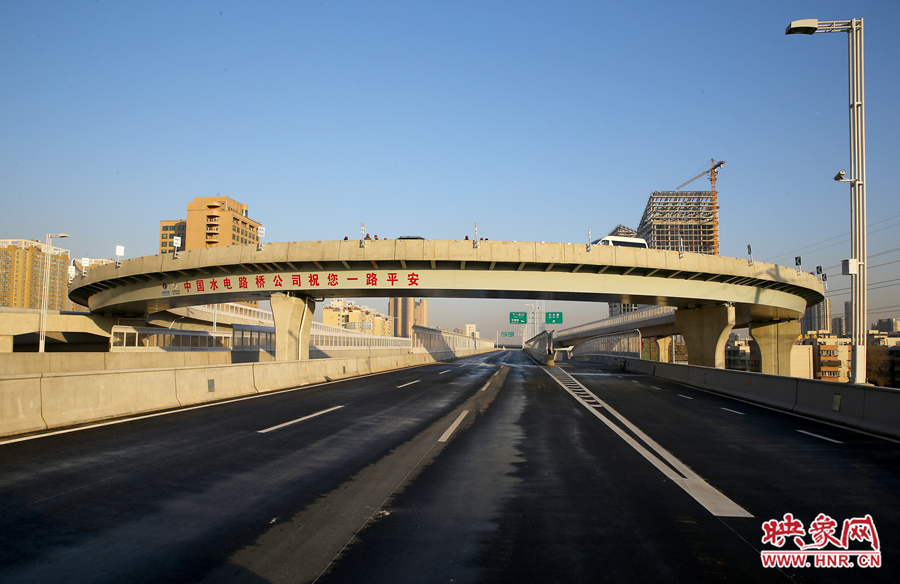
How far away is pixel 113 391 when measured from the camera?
10.7 m

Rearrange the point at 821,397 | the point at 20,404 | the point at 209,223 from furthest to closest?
the point at 209,223, the point at 821,397, the point at 20,404

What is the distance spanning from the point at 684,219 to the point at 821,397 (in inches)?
6332

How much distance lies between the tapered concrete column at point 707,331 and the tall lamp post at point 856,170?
15.2 m

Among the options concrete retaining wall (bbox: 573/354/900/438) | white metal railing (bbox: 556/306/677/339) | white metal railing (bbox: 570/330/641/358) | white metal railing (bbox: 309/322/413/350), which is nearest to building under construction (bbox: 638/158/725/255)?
white metal railing (bbox: 556/306/677/339)

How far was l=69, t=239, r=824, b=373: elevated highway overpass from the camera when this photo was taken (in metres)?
22.1

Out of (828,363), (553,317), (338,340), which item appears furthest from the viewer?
(828,363)

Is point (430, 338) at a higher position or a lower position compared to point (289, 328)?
lower

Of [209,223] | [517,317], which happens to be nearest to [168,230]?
[209,223]

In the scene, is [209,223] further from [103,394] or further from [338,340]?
[103,394]

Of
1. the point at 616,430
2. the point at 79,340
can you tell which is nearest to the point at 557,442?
the point at 616,430

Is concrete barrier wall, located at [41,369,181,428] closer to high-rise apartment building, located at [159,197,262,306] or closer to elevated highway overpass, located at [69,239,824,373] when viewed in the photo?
elevated highway overpass, located at [69,239,824,373]

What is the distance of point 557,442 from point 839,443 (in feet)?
17.4

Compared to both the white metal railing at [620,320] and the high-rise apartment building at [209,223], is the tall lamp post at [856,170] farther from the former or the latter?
the high-rise apartment building at [209,223]

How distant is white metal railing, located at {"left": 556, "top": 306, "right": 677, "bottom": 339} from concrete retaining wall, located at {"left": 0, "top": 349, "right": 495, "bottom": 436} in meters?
30.8
